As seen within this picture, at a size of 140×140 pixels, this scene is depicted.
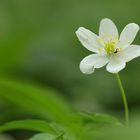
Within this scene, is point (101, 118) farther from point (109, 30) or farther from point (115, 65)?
point (109, 30)

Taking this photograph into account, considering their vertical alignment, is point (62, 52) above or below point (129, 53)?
above

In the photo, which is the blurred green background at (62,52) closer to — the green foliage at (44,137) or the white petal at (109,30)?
the white petal at (109,30)

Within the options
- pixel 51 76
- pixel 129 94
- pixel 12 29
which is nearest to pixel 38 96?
pixel 129 94

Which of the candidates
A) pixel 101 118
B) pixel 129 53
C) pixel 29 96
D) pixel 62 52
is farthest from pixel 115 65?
pixel 62 52

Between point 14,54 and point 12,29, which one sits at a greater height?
point 12,29

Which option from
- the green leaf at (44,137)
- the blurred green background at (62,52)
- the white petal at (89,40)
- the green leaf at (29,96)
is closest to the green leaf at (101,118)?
the green leaf at (44,137)

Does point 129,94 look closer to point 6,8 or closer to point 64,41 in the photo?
point 64,41
